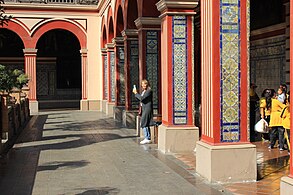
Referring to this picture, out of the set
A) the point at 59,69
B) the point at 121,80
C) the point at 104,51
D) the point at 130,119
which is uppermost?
the point at 104,51

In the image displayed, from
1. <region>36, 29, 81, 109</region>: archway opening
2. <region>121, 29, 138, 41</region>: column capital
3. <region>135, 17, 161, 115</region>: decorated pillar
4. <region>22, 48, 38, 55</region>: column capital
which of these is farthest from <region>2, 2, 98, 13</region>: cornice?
<region>135, 17, 161, 115</region>: decorated pillar

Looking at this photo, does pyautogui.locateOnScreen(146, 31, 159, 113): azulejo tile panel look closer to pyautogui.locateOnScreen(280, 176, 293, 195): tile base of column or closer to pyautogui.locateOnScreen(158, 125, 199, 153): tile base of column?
pyautogui.locateOnScreen(158, 125, 199, 153): tile base of column

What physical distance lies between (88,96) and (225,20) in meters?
18.8

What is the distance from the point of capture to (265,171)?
782 centimetres

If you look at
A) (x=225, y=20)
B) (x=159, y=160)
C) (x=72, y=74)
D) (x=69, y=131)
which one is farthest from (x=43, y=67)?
(x=225, y=20)

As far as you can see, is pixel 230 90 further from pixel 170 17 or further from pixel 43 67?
pixel 43 67

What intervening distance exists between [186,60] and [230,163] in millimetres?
3390

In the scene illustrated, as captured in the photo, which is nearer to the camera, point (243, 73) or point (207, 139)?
point (243, 73)

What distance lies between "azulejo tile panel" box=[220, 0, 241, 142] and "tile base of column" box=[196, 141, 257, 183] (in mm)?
190

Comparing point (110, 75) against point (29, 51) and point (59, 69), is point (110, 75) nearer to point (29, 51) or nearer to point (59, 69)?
point (29, 51)

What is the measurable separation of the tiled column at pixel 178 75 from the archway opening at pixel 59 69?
21.1 metres

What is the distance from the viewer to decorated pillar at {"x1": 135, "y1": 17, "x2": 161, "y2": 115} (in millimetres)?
12719

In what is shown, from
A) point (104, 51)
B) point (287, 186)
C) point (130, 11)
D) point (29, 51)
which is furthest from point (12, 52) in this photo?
point (287, 186)

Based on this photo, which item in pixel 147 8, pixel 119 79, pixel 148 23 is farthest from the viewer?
pixel 119 79
